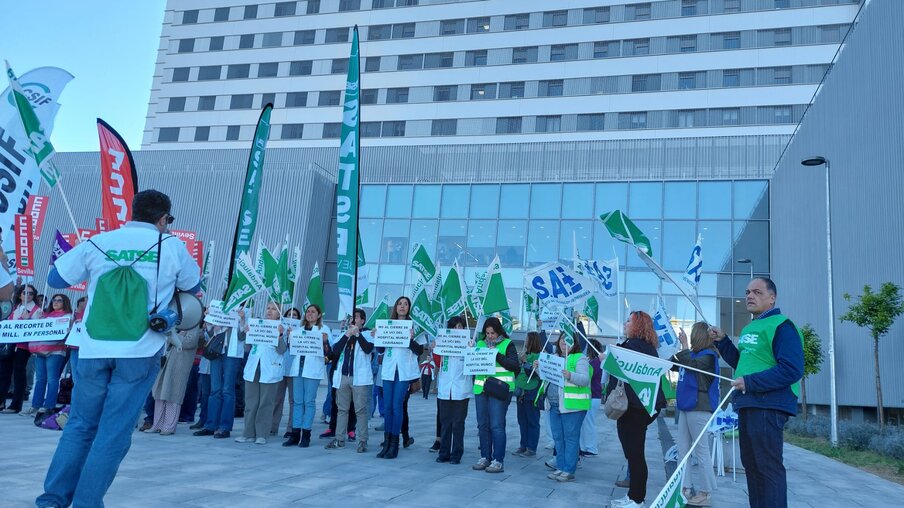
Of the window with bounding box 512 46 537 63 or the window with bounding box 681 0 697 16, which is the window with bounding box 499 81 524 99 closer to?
the window with bounding box 512 46 537 63

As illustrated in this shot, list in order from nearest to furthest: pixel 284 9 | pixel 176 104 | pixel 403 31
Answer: pixel 403 31 < pixel 284 9 < pixel 176 104

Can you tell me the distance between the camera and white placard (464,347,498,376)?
8.41 meters

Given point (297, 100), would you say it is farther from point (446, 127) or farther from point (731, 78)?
point (731, 78)

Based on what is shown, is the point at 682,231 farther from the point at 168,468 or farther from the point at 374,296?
the point at 168,468

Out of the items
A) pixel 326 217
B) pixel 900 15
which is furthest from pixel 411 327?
pixel 326 217

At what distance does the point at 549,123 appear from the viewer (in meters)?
40.0

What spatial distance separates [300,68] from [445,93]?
10753mm

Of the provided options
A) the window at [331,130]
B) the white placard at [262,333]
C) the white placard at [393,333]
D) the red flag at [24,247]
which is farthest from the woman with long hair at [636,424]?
the window at [331,130]

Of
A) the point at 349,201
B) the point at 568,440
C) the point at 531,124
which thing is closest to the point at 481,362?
the point at 568,440

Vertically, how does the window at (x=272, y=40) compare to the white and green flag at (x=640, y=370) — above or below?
above

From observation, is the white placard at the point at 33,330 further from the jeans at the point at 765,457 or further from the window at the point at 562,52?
the window at the point at 562,52

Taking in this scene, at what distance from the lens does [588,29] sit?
40344 millimetres

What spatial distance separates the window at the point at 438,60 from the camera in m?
42.4

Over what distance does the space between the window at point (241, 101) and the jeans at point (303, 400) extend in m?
39.4
